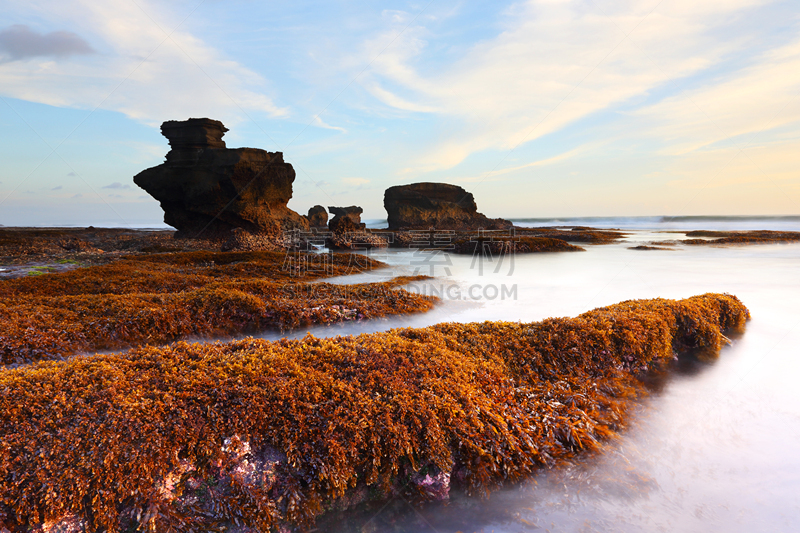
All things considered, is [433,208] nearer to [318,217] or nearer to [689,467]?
[318,217]

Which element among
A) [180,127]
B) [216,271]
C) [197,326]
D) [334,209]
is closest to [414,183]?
[334,209]

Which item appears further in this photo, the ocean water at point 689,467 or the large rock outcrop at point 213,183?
the large rock outcrop at point 213,183

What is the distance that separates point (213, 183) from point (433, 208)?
36205 millimetres

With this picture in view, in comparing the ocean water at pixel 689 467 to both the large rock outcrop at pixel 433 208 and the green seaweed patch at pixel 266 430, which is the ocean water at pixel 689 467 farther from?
the large rock outcrop at pixel 433 208

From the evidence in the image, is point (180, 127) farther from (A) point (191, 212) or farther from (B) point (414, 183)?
(B) point (414, 183)

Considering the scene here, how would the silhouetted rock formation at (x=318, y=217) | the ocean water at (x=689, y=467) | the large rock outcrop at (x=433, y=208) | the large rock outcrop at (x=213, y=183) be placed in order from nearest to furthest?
the ocean water at (x=689, y=467) < the large rock outcrop at (x=213, y=183) < the silhouetted rock formation at (x=318, y=217) < the large rock outcrop at (x=433, y=208)

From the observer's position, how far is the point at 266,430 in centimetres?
201

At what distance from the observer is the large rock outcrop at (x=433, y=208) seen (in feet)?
162

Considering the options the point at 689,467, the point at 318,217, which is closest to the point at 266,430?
the point at 689,467

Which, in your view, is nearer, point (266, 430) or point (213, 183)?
point (266, 430)

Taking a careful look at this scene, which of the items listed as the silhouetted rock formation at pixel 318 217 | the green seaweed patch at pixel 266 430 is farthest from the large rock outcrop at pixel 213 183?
the silhouetted rock formation at pixel 318 217

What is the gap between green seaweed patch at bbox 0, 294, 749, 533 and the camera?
66.2 inches

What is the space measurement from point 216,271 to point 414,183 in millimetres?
47927

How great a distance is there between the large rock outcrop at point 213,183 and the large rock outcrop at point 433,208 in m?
30.7
